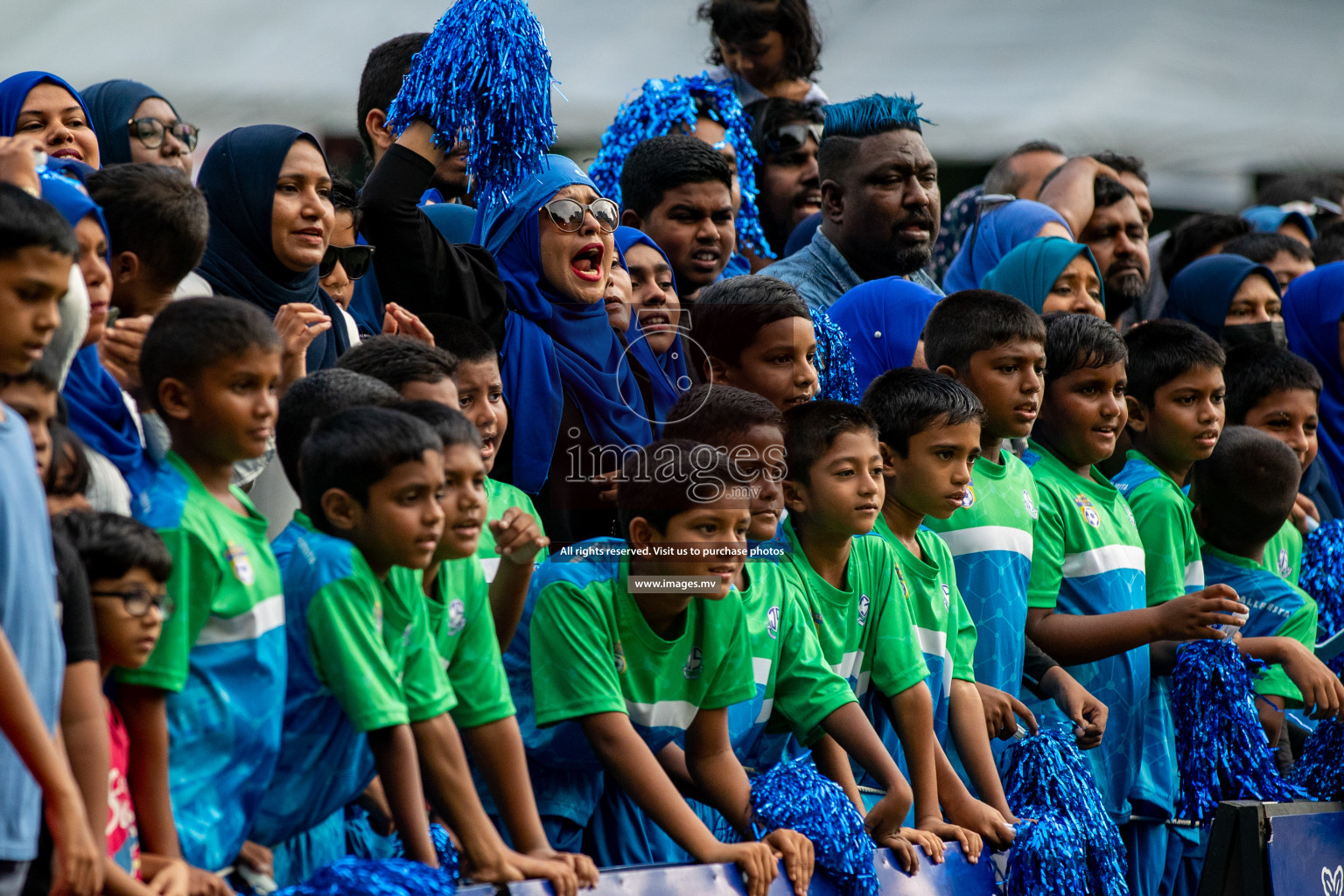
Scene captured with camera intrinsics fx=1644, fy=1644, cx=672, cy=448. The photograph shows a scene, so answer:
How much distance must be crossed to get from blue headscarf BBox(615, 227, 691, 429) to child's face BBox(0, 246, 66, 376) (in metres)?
2.38

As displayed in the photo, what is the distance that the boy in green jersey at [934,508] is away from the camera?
4730 millimetres

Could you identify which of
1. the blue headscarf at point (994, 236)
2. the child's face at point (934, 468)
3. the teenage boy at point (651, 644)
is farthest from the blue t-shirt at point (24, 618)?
the blue headscarf at point (994, 236)

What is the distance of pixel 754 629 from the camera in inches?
170

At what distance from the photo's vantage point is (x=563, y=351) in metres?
4.96

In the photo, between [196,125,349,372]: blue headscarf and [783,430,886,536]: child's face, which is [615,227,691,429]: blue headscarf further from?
[196,125,349,372]: blue headscarf

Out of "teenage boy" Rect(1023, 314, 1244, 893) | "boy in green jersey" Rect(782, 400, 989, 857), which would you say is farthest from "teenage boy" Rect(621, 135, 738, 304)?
"boy in green jersey" Rect(782, 400, 989, 857)

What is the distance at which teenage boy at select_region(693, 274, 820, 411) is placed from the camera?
502 centimetres

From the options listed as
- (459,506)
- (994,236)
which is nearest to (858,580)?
(459,506)

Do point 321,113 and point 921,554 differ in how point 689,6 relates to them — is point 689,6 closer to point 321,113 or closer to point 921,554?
point 321,113

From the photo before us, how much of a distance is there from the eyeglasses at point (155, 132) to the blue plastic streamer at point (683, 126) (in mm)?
1695

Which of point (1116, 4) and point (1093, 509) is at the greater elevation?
point (1116, 4)

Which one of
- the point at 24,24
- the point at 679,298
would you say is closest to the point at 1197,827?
the point at 679,298

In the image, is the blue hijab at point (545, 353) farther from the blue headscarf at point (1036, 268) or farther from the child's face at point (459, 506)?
the blue headscarf at point (1036, 268)

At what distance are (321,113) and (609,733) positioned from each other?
6.96 meters
